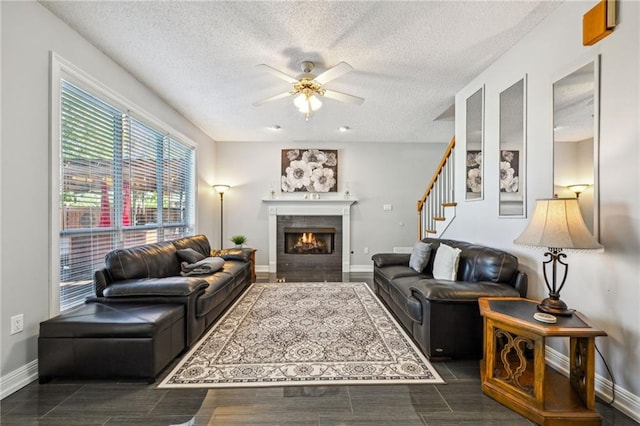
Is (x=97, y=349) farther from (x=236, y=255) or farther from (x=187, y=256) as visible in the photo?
(x=236, y=255)

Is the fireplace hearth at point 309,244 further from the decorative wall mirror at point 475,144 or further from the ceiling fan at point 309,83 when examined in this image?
the ceiling fan at point 309,83

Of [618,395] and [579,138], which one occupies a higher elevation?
[579,138]

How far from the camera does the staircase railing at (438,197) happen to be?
431 centimetres

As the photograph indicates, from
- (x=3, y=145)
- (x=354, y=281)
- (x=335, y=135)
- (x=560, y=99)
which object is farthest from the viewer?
(x=335, y=135)

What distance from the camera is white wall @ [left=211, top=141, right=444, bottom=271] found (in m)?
6.33

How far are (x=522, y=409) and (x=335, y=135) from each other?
198 inches

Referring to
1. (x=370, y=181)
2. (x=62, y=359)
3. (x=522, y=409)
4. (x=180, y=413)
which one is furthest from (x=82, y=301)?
(x=370, y=181)

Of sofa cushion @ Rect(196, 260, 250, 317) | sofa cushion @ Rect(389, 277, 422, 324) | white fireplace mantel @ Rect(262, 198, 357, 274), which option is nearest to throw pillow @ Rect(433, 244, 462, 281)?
sofa cushion @ Rect(389, 277, 422, 324)

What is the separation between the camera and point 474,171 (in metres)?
3.45

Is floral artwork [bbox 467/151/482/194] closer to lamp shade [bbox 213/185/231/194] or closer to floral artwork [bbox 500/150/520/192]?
floral artwork [bbox 500/150/520/192]

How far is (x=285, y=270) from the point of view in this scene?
616 cm

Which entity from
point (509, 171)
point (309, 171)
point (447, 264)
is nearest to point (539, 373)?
point (447, 264)

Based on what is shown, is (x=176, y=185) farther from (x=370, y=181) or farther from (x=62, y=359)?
(x=370, y=181)

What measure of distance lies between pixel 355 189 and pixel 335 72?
12.5ft
